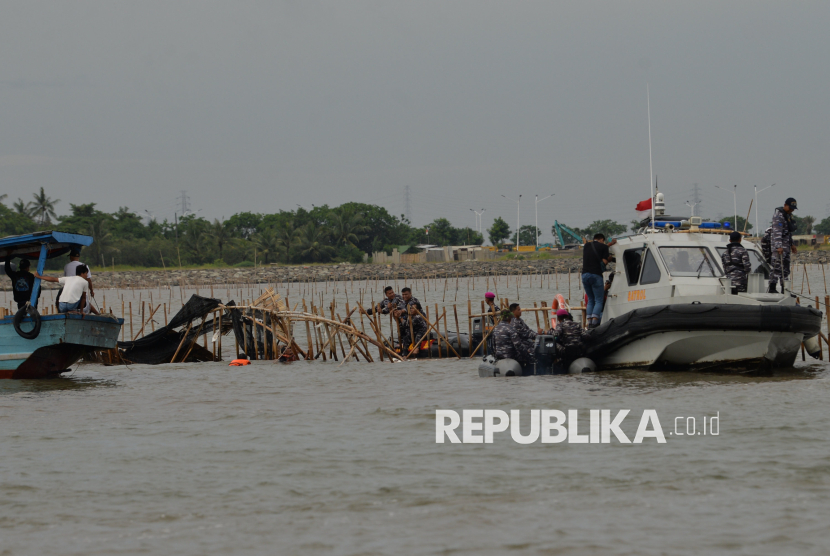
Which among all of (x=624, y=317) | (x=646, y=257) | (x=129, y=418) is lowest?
(x=129, y=418)

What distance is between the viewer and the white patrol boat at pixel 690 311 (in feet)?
37.1

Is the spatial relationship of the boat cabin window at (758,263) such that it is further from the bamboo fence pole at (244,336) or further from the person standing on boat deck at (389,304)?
the bamboo fence pole at (244,336)

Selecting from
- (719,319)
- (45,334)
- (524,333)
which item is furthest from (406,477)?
(45,334)

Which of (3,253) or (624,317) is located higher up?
(3,253)

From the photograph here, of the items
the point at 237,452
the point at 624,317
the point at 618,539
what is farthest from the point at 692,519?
the point at 624,317

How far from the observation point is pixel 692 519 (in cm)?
568

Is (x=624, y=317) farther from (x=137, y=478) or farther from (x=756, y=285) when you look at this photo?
(x=137, y=478)

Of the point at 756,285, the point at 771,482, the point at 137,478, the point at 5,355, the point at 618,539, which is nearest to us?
the point at 618,539

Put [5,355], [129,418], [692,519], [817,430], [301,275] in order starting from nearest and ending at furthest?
[692,519], [817,430], [129,418], [5,355], [301,275]

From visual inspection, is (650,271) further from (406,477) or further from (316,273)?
(316,273)

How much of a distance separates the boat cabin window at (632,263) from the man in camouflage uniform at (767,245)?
2.01 m

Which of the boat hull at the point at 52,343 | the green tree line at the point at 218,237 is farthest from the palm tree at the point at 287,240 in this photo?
the boat hull at the point at 52,343

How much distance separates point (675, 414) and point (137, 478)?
5675mm

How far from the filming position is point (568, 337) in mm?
13219
